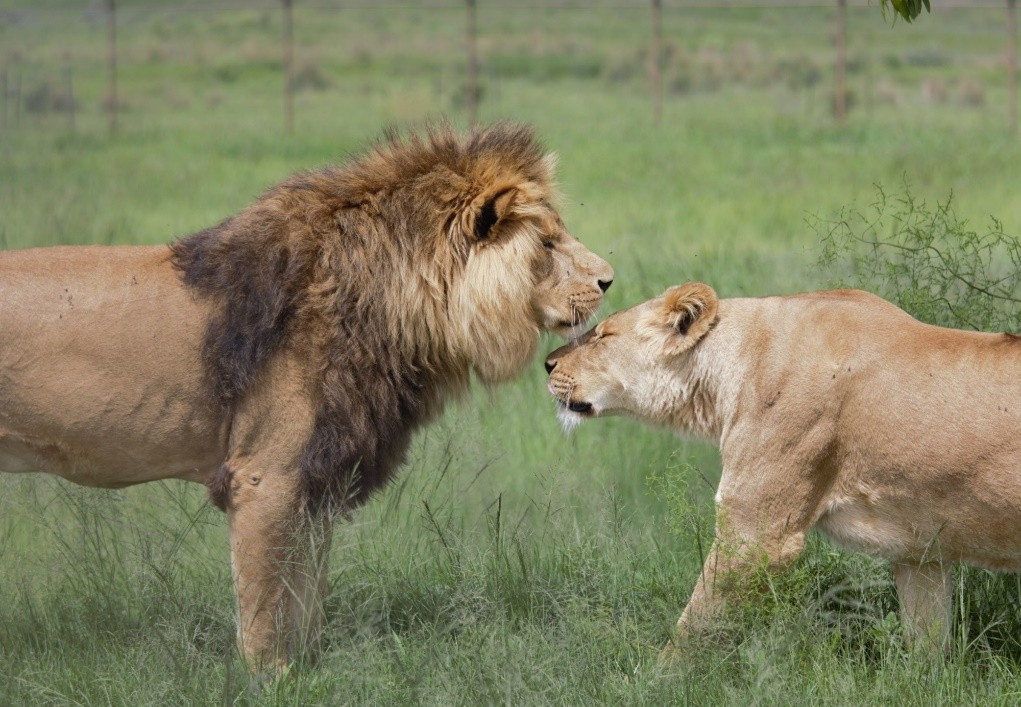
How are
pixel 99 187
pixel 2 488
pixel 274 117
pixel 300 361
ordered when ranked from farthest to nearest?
1. pixel 274 117
2. pixel 99 187
3. pixel 2 488
4. pixel 300 361

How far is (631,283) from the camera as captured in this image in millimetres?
7445

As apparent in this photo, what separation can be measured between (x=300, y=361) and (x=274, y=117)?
61.2ft

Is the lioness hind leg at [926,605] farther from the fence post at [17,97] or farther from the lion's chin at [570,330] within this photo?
the fence post at [17,97]

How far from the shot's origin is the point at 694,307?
381 cm

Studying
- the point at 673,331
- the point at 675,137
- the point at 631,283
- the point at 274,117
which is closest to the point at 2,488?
the point at 673,331

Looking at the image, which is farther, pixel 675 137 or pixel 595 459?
pixel 675 137

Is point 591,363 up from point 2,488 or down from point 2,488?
up

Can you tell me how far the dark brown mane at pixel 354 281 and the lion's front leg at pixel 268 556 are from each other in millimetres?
71

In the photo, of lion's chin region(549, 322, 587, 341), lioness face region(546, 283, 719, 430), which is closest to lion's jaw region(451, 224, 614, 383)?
lion's chin region(549, 322, 587, 341)

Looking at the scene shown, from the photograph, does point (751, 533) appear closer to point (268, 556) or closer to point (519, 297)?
point (519, 297)

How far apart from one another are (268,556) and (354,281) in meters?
0.86

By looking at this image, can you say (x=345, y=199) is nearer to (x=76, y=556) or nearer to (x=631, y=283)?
(x=76, y=556)

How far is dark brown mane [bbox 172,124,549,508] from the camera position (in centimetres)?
379

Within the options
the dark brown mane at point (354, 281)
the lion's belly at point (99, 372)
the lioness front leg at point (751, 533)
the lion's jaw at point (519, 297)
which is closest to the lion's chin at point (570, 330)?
the lion's jaw at point (519, 297)
